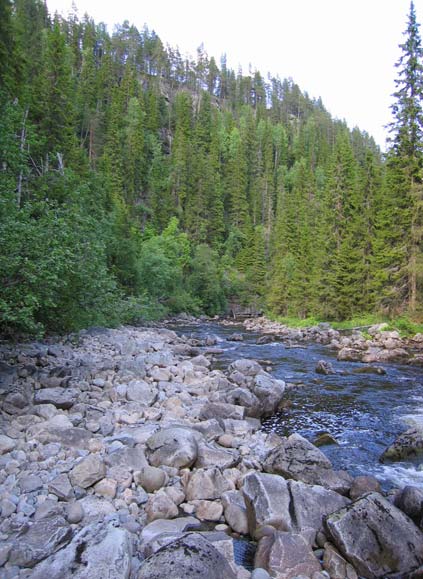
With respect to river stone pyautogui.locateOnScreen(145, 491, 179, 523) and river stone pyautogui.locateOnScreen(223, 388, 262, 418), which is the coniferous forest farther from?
river stone pyautogui.locateOnScreen(223, 388, 262, 418)

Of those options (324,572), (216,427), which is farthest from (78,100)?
(324,572)

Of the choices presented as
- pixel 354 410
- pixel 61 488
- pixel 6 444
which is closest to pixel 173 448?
pixel 61 488

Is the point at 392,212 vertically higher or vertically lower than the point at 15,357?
higher

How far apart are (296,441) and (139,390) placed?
387 centimetres

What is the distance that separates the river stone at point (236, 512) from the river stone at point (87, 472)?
1648mm

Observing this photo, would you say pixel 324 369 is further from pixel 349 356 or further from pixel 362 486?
pixel 362 486

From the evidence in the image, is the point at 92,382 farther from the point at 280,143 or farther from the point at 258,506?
the point at 280,143

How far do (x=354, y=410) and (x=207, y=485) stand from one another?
5744 mm

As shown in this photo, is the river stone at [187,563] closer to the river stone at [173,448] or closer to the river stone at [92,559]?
the river stone at [92,559]

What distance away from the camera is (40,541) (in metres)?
3.79

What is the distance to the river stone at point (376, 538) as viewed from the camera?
394 cm

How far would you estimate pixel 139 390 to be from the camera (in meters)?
8.62

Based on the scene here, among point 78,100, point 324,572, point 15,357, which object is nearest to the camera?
point 324,572

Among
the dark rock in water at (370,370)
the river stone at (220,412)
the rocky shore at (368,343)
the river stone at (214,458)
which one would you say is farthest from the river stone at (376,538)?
the rocky shore at (368,343)
